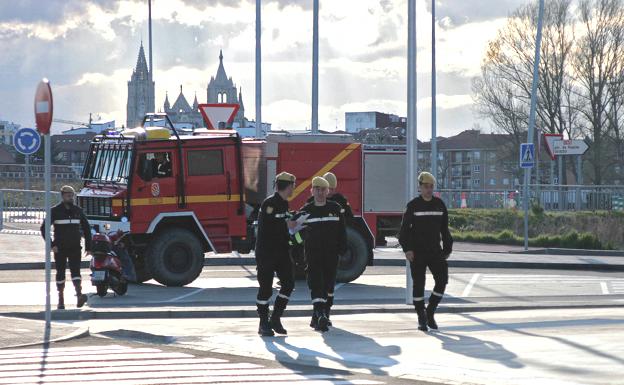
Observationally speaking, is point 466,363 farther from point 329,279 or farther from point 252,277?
point 252,277

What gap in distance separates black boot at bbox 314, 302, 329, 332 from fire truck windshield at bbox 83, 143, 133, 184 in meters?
7.30

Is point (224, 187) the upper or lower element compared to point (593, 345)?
upper

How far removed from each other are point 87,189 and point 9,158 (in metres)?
141

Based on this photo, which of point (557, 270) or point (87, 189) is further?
point (557, 270)

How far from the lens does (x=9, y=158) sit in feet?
514

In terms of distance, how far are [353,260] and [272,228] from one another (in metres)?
7.92

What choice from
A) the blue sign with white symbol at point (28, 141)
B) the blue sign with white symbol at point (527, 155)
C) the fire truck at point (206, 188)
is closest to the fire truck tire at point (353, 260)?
the fire truck at point (206, 188)

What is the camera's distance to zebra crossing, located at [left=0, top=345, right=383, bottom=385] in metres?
9.61

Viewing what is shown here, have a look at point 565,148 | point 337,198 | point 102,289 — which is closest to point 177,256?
point 102,289

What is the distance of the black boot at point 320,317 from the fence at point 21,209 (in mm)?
21285

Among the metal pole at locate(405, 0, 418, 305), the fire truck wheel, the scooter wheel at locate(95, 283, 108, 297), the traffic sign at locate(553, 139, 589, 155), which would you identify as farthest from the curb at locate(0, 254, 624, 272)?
the traffic sign at locate(553, 139, 589, 155)

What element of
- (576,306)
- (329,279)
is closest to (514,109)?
(576,306)

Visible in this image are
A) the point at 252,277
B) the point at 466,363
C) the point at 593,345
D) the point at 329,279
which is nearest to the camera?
the point at 466,363

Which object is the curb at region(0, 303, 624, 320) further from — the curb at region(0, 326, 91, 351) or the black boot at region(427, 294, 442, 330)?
the black boot at region(427, 294, 442, 330)
